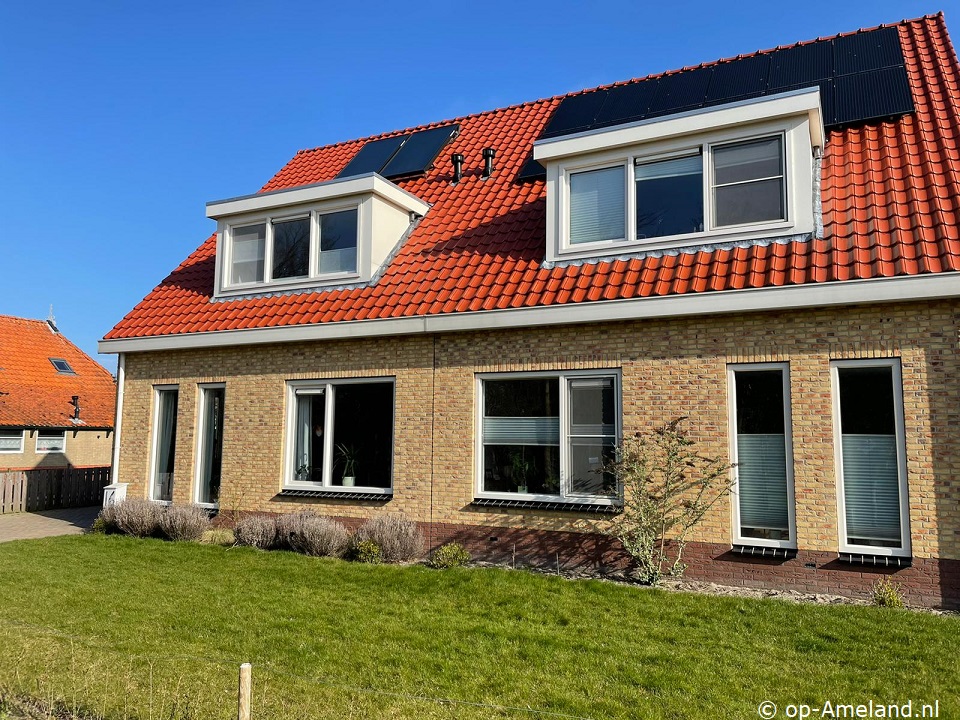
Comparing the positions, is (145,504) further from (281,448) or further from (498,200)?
(498,200)

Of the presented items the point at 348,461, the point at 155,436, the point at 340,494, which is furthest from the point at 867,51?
the point at 155,436

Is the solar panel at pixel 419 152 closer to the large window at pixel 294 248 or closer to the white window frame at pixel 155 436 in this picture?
the large window at pixel 294 248

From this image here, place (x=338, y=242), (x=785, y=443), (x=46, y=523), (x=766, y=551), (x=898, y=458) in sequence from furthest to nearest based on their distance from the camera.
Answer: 1. (x=46, y=523)
2. (x=338, y=242)
3. (x=785, y=443)
4. (x=766, y=551)
5. (x=898, y=458)

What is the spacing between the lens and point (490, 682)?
220 inches

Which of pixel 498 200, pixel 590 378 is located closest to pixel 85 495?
pixel 498 200

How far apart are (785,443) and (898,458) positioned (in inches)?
48.2

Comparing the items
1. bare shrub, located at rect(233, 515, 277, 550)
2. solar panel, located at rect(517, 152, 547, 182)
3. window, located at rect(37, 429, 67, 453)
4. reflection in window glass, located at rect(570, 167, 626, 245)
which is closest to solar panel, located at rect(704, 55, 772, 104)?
reflection in window glass, located at rect(570, 167, 626, 245)

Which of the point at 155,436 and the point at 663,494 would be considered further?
the point at 155,436

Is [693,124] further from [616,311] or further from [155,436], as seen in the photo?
[155,436]

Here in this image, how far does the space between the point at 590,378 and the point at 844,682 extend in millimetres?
5358

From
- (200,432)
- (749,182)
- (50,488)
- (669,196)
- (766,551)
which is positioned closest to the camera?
(766,551)

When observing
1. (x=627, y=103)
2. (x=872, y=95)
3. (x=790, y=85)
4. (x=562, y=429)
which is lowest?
(x=562, y=429)

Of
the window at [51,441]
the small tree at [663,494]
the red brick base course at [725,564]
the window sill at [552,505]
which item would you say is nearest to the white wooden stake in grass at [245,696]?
the small tree at [663,494]

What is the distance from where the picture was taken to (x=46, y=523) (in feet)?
49.3
